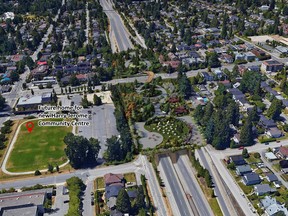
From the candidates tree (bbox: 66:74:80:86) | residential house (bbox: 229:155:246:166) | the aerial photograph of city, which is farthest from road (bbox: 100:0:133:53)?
residential house (bbox: 229:155:246:166)

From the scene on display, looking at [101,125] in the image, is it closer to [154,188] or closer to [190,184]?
[154,188]

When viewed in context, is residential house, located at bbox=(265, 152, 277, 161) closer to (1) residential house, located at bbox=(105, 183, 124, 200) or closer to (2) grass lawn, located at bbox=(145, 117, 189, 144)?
(2) grass lawn, located at bbox=(145, 117, 189, 144)

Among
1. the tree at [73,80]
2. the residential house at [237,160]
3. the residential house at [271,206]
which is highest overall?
the tree at [73,80]

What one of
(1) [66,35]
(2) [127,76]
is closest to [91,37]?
(1) [66,35]

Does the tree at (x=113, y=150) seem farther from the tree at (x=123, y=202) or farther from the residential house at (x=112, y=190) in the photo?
the tree at (x=123, y=202)

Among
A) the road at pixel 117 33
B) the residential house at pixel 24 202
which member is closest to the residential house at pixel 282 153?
the residential house at pixel 24 202

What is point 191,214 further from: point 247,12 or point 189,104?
point 247,12
